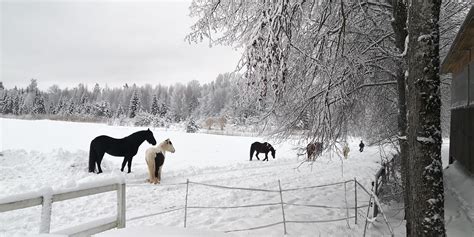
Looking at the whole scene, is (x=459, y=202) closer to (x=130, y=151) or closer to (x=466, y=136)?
(x=466, y=136)

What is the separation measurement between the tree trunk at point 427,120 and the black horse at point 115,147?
1243 centimetres

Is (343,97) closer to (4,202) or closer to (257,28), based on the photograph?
(257,28)

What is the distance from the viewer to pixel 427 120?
4.43 m

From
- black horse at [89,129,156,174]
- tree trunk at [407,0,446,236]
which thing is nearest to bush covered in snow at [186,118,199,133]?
black horse at [89,129,156,174]

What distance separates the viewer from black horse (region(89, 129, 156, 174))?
47.0 feet

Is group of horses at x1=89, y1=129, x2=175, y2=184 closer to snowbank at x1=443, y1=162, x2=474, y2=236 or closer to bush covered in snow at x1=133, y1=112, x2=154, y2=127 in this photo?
snowbank at x1=443, y1=162, x2=474, y2=236

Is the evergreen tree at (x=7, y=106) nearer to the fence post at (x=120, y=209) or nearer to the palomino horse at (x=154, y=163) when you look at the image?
the palomino horse at (x=154, y=163)

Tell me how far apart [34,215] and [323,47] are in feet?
24.5

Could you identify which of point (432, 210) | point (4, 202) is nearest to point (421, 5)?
point (432, 210)

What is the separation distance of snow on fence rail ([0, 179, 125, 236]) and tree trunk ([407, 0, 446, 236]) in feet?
14.0

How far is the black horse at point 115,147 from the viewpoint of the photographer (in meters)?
14.3

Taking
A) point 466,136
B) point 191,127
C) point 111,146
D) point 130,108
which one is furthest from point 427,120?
point 130,108

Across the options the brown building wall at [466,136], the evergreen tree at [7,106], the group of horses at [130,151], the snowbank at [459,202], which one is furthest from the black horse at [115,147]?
the evergreen tree at [7,106]

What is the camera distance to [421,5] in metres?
4.47
